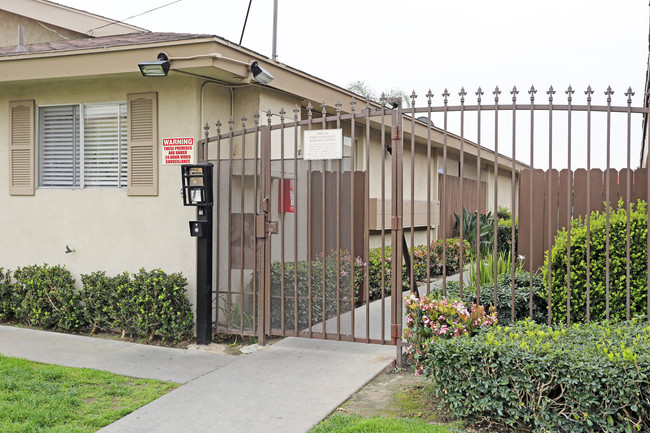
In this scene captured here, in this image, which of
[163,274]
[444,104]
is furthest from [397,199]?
[163,274]

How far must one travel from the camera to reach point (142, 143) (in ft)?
23.6

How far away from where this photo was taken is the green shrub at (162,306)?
677 centimetres

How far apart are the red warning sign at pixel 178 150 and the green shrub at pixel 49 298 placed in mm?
2051

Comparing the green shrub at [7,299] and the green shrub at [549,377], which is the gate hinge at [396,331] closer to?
the green shrub at [549,377]

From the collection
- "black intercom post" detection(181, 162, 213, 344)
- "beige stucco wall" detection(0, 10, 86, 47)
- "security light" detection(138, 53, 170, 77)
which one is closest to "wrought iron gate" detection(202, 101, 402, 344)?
"black intercom post" detection(181, 162, 213, 344)

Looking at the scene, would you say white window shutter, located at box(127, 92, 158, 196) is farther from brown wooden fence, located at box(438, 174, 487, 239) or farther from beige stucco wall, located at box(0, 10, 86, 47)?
brown wooden fence, located at box(438, 174, 487, 239)

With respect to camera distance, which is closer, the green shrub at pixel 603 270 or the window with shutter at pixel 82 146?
the green shrub at pixel 603 270

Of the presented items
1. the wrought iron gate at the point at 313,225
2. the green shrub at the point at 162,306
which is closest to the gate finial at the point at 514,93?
the wrought iron gate at the point at 313,225

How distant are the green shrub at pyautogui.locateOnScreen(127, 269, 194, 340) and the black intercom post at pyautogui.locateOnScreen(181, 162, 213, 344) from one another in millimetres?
280

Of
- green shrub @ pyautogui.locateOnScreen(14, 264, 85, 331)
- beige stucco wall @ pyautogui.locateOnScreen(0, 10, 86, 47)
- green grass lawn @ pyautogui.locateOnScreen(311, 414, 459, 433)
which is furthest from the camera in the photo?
beige stucco wall @ pyautogui.locateOnScreen(0, 10, 86, 47)

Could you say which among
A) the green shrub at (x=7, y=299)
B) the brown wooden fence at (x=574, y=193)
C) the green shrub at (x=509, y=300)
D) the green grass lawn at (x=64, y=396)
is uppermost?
the brown wooden fence at (x=574, y=193)

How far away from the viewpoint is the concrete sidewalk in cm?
450

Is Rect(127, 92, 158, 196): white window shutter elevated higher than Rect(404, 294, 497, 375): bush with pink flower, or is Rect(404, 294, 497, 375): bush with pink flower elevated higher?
Rect(127, 92, 158, 196): white window shutter

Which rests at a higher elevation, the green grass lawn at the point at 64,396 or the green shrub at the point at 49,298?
the green shrub at the point at 49,298
